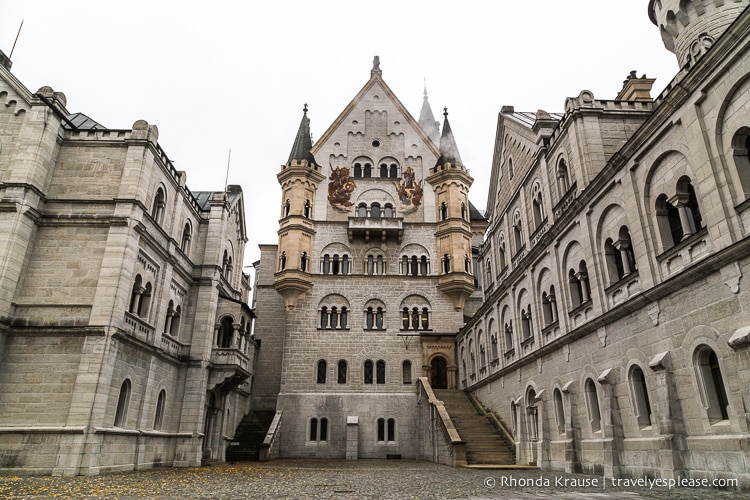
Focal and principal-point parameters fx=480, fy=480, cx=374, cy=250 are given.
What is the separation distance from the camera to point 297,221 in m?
41.1

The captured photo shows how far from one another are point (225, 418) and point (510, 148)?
25795mm

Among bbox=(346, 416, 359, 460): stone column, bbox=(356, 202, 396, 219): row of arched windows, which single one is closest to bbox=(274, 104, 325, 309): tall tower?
bbox=(356, 202, 396, 219): row of arched windows

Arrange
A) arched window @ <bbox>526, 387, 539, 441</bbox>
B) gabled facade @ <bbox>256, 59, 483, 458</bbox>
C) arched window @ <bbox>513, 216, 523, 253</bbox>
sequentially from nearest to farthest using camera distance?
arched window @ <bbox>526, 387, 539, 441</bbox>, arched window @ <bbox>513, 216, 523, 253</bbox>, gabled facade @ <bbox>256, 59, 483, 458</bbox>

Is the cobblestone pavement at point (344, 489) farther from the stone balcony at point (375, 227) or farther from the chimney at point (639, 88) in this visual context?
the stone balcony at point (375, 227)

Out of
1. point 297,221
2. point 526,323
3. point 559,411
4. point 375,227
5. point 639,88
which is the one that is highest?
point 297,221

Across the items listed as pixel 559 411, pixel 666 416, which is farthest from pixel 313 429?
pixel 666 416

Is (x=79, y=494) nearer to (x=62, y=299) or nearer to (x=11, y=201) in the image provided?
(x=62, y=299)

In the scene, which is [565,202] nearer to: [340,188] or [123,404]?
[123,404]

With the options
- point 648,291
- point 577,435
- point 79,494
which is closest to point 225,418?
point 79,494

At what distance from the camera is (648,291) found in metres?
13.8

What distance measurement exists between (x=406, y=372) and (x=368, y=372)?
3094 millimetres

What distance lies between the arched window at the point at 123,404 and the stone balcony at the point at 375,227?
23.1 m

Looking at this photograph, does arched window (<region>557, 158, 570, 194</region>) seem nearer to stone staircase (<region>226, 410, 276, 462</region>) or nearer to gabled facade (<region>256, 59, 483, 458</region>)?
gabled facade (<region>256, 59, 483, 458</region>)

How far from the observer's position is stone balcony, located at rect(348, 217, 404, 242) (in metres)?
41.7
